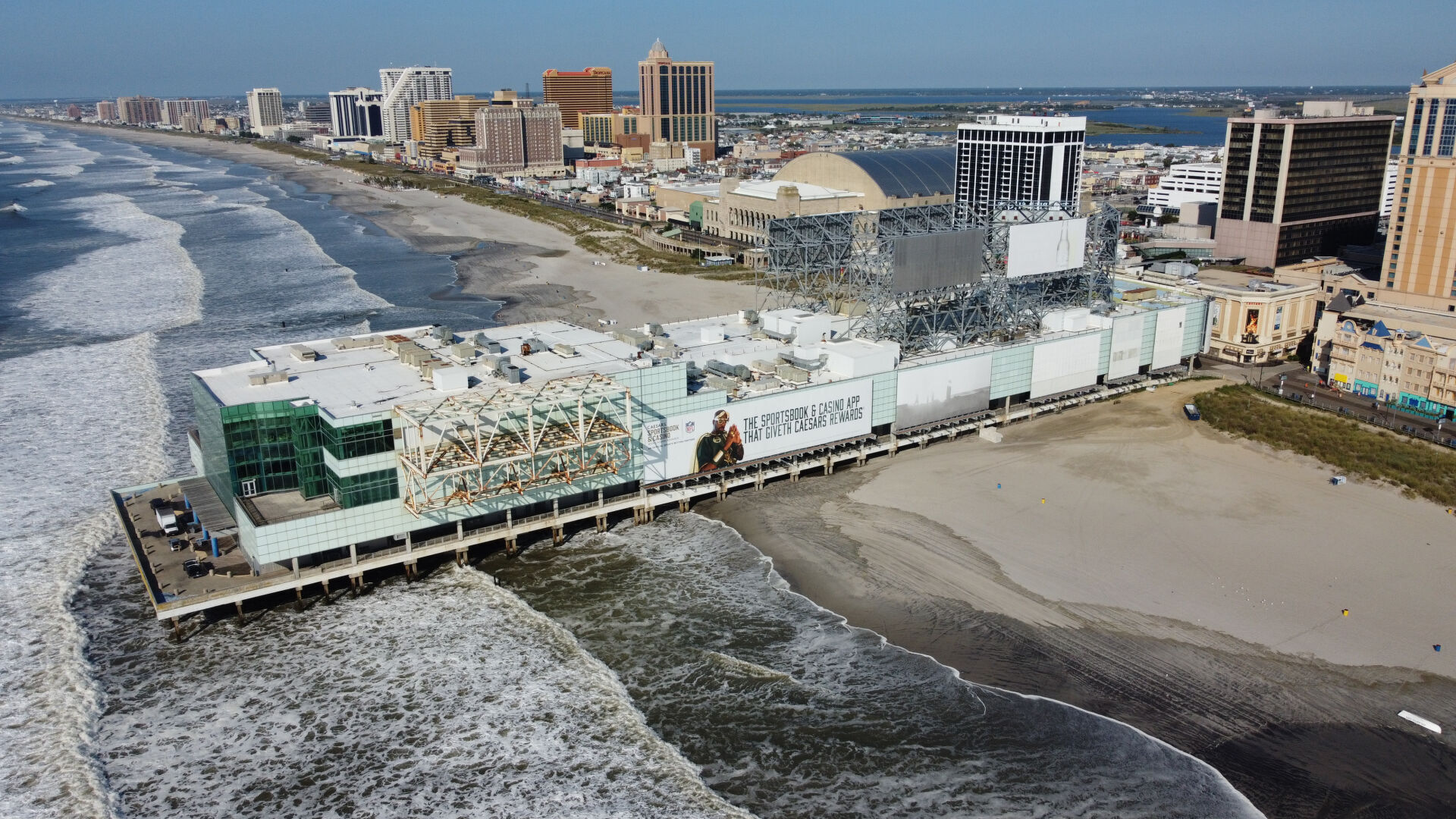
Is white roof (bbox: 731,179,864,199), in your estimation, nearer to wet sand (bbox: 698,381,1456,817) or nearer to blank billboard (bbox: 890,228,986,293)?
blank billboard (bbox: 890,228,986,293)

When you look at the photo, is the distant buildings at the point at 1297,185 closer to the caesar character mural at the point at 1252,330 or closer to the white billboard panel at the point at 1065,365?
the caesar character mural at the point at 1252,330

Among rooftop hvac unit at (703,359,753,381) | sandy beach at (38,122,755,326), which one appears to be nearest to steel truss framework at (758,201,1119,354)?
rooftop hvac unit at (703,359,753,381)

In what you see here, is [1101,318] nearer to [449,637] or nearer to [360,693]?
[449,637]

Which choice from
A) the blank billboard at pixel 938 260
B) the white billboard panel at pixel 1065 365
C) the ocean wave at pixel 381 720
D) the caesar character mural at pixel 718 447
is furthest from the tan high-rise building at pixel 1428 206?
the ocean wave at pixel 381 720

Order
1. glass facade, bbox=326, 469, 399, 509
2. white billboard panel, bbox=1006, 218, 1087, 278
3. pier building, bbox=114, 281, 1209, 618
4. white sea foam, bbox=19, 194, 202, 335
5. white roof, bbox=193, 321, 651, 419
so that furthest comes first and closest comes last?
white sea foam, bbox=19, 194, 202, 335 < white billboard panel, bbox=1006, 218, 1087, 278 < white roof, bbox=193, 321, 651, 419 < pier building, bbox=114, 281, 1209, 618 < glass facade, bbox=326, 469, 399, 509

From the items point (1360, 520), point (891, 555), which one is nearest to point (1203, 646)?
point (891, 555)

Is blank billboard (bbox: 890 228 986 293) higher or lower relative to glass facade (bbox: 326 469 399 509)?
higher
